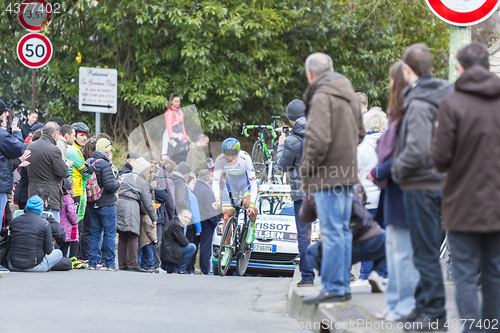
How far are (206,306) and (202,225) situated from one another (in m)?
4.96

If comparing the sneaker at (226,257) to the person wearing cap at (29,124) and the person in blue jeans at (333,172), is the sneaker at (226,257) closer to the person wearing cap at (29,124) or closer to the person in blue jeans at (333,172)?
the person in blue jeans at (333,172)

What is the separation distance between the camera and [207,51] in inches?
630

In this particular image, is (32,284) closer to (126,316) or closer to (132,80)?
(126,316)

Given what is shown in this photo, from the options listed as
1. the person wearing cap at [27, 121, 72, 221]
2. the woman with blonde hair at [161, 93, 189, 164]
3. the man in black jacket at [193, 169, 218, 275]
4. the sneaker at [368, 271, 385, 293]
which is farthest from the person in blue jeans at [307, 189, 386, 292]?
the woman with blonde hair at [161, 93, 189, 164]

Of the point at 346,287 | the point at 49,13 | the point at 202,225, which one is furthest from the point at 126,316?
the point at 49,13

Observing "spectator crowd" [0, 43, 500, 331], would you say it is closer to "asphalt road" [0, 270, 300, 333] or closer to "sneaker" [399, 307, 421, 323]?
"sneaker" [399, 307, 421, 323]

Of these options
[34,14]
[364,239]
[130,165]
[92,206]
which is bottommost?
[92,206]

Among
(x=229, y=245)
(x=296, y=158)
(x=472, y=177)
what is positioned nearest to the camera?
(x=472, y=177)

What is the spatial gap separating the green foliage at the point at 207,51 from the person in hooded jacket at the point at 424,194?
38.1 ft

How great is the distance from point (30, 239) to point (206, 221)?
347cm

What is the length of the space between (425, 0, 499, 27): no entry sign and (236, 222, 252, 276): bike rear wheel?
18.9 ft

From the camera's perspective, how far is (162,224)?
39.6ft

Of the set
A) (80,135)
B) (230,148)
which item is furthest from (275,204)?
(80,135)

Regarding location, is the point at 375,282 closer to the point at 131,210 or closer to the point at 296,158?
the point at 296,158
